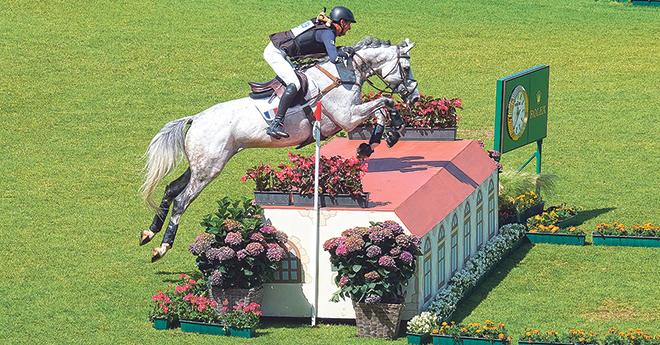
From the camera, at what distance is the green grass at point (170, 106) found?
1878 cm

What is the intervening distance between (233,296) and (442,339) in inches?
135

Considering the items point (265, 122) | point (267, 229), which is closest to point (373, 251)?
point (267, 229)

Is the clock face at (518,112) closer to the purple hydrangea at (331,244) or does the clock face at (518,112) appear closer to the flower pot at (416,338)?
the purple hydrangea at (331,244)

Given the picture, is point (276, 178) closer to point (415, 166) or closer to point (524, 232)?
point (415, 166)

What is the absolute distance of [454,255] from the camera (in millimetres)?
18594

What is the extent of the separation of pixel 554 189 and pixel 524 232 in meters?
3.44

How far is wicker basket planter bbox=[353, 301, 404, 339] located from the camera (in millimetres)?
15844

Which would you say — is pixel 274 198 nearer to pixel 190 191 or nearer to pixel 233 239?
pixel 233 239

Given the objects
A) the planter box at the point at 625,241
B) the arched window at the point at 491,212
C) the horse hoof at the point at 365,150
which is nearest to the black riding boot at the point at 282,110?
the horse hoof at the point at 365,150

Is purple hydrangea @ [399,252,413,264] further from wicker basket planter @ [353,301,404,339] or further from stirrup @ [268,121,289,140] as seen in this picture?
stirrup @ [268,121,289,140]

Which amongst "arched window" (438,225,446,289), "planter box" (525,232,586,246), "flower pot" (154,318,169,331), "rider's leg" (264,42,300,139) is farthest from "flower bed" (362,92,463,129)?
"flower pot" (154,318,169,331)

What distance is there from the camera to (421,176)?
18625 mm

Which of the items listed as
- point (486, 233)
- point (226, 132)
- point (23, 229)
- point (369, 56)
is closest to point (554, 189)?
point (486, 233)

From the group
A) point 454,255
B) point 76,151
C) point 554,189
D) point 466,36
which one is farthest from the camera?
point 466,36
